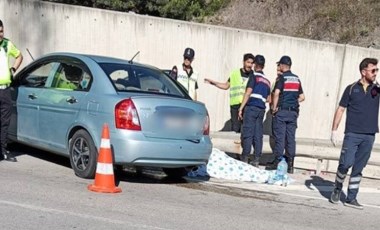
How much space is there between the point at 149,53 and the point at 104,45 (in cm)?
110

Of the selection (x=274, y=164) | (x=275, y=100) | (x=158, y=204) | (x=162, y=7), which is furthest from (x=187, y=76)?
(x=162, y=7)

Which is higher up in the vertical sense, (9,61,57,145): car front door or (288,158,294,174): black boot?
(9,61,57,145): car front door

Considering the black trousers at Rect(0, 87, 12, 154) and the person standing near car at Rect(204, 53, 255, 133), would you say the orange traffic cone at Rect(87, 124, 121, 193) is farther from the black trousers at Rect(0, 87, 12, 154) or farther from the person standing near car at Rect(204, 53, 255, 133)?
the person standing near car at Rect(204, 53, 255, 133)

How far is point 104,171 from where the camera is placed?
7.88 m

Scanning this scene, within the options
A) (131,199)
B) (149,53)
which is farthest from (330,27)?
(131,199)

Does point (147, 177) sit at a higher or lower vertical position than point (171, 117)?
lower

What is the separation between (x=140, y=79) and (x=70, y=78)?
3.27 ft

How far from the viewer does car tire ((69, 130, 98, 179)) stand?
27.5ft

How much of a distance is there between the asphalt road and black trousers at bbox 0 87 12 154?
36cm

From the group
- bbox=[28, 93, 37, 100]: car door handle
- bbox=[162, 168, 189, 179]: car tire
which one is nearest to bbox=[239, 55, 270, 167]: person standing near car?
bbox=[162, 168, 189, 179]: car tire

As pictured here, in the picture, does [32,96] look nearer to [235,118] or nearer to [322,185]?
[235,118]

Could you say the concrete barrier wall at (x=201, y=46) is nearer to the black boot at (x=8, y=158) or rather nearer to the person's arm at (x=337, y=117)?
the person's arm at (x=337, y=117)

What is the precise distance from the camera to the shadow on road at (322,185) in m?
9.23

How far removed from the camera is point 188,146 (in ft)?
27.7
